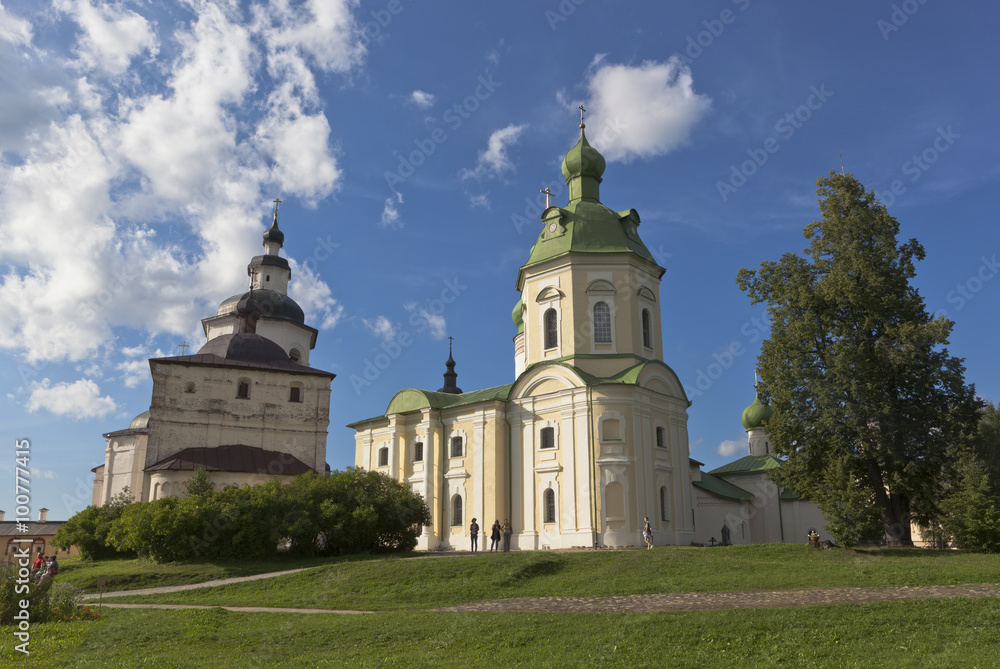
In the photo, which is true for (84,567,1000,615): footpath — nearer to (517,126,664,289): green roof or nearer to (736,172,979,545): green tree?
(736,172,979,545): green tree

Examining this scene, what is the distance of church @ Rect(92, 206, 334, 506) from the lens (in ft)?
107

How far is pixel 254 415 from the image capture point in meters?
35.7

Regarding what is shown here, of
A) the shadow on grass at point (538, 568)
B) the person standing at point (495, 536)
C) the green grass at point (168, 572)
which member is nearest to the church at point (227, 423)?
the green grass at point (168, 572)

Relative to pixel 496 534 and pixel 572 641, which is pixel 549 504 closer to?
pixel 496 534

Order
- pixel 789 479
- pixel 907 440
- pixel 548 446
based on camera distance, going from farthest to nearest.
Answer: pixel 548 446 → pixel 789 479 → pixel 907 440

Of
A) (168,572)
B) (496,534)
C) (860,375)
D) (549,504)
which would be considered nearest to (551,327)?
(549,504)

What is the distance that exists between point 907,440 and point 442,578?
1294 centimetres

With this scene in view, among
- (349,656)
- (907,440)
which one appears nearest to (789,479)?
(907,440)

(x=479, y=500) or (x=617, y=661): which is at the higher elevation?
(x=479, y=500)

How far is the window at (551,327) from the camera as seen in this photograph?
29.7 meters

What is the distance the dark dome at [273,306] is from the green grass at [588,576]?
103 ft

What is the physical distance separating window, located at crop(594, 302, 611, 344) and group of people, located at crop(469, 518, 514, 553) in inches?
311

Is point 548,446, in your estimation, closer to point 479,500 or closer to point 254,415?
point 479,500

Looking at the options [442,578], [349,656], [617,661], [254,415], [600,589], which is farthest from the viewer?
[254,415]
